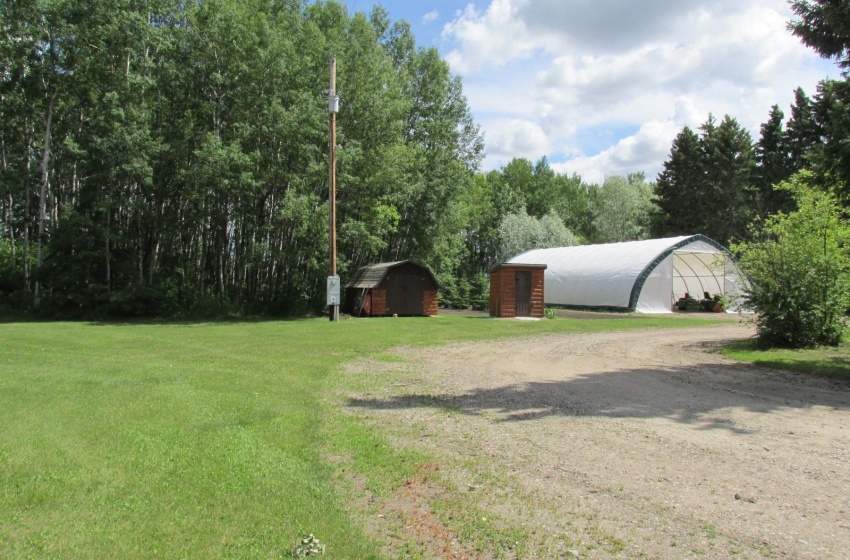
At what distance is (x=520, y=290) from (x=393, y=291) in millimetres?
5971

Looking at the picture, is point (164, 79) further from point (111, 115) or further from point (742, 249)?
point (742, 249)

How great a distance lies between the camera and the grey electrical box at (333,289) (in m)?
24.1

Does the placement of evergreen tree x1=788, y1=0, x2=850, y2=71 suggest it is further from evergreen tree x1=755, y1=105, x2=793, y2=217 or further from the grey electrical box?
evergreen tree x1=755, y1=105, x2=793, y2=217

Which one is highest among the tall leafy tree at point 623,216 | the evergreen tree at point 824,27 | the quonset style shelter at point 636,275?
the tall leafy tree at point 623,216

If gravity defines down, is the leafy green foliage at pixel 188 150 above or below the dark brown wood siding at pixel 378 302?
above

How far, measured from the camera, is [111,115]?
2672 cm

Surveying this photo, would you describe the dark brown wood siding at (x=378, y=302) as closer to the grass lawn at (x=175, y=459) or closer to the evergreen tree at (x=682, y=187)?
the grass lawn at (x=175, y=459)

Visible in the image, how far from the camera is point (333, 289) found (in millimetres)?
24172

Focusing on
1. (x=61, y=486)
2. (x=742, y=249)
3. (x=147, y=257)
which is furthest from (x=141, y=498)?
(x=147, y=257)

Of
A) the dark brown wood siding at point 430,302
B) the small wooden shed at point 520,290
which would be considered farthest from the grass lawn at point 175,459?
the dark brown wood siding at point 430,302

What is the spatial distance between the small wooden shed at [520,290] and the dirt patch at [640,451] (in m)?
16.4

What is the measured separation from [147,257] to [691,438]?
29683mm

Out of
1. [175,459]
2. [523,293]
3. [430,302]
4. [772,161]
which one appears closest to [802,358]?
[175,459]

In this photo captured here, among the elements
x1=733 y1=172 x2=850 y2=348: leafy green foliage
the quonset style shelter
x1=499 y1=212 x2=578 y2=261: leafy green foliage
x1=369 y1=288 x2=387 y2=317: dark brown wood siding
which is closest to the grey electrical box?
x1=369 y1=288 x2=387 y2=317: dark brown wood siding
